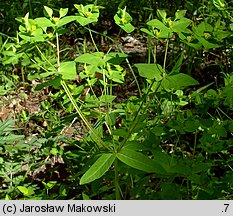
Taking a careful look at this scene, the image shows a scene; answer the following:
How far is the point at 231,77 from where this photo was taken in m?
1.99

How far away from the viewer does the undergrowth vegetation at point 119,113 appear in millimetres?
1627

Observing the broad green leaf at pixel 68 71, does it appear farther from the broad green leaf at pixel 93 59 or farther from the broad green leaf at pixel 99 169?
the broad green leaf at pixel 99 169

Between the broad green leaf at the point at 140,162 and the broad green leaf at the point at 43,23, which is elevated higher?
the broad green leaf at the point at 43,23

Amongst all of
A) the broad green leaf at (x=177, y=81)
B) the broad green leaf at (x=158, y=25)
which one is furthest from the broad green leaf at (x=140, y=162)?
the broad green leaf at (x=158, y=25)

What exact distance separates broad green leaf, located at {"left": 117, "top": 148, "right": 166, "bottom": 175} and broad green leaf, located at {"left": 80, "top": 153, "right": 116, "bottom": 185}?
34mm

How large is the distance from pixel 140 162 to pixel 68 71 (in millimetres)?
342

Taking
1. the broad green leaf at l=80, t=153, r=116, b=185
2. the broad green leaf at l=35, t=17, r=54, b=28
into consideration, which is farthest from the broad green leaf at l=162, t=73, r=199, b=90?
the broad green leaf at l=35, t=17, r=54, b=28

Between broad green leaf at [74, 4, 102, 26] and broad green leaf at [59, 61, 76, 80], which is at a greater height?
broad green leaf at [74, 4, 102, 26]

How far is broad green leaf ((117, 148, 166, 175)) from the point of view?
5.06 feet

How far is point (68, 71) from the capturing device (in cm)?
159

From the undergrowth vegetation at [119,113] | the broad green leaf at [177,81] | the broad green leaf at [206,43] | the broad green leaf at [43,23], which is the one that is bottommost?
the undergrowth vegetation at [119,113]

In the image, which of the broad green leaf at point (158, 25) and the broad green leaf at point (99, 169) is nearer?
the broad green leaf at point (99, 169)

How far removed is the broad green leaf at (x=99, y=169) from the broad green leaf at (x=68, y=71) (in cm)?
26

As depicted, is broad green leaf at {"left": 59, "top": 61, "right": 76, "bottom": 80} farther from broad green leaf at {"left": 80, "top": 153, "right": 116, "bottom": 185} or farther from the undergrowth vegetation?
broad green leaf at {"left": 80, "top": 153, "right": 116, "bottom": 185}
